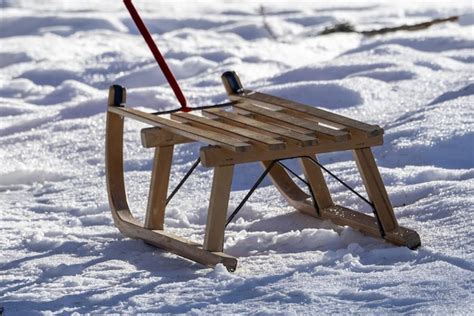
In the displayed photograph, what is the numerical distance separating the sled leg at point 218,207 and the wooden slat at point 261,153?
4cm

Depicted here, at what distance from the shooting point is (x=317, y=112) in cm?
498

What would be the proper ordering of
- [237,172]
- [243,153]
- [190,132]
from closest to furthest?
[243,153] → [190,132] → [237,172]

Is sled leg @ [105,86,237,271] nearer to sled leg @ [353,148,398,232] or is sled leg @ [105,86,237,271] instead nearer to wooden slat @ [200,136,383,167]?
wooden slat @ [200,136,383,167]

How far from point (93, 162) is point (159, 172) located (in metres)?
1.66

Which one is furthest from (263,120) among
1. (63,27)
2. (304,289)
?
(63,27)

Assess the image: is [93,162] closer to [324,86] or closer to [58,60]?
[324,86]

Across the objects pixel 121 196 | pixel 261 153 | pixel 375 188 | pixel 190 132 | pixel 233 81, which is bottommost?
pixel 375 188

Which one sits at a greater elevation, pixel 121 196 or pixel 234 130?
pixel 234 130

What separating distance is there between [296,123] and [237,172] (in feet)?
4.30

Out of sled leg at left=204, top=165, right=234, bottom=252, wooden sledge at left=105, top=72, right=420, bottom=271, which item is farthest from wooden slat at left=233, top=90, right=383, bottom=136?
sled leg at left=204, top=165, right=234, bottom=252

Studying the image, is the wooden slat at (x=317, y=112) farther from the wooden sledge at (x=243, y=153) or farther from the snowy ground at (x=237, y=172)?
the snowy ground at (x=237, y=172)

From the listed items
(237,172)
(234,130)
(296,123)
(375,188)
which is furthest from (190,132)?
(237,172)

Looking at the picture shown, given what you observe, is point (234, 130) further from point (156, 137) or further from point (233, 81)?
point (233, 81)

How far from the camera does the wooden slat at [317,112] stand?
4602mm
